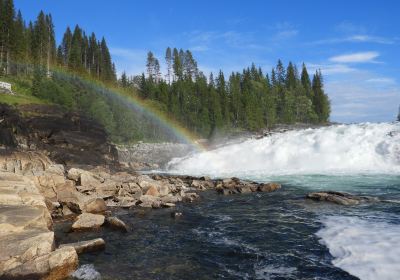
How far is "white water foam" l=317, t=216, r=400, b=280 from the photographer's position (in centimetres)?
1070

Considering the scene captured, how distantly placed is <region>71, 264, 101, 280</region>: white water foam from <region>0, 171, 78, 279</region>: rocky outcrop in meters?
0.21

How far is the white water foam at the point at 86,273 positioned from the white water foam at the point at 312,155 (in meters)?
29.8

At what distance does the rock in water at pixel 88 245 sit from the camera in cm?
1292

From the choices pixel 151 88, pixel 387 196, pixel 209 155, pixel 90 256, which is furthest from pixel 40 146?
pixel 151 88

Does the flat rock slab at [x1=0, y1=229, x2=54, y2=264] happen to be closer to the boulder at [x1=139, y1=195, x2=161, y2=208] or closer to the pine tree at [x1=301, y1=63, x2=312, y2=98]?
the boulder at [x1=139, y1=195, x2=161, y2=208]

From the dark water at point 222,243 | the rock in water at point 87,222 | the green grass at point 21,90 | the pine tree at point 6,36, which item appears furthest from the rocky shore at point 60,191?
the pine tree at point 6,36

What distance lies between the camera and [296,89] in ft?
426

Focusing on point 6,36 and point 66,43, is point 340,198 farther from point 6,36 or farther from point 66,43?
Answer: point 66,43

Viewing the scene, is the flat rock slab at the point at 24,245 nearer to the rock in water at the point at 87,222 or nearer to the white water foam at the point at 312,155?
the rock in water at the point at 87,222

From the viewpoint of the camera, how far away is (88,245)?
13.3 m

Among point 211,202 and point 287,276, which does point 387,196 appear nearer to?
point 211,202

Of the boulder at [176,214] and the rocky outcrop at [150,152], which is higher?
the rocky outcrop at [150,152]

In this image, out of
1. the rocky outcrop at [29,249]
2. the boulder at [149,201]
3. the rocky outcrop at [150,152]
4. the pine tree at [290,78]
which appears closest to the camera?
the rocky outcrop at [29,249]

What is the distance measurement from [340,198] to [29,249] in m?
17.0
